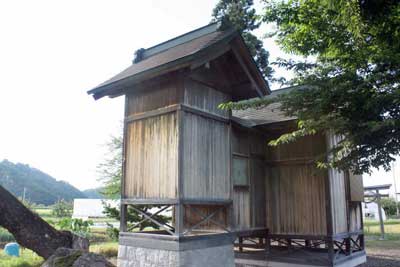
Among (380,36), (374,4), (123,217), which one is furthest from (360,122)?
(123,217)

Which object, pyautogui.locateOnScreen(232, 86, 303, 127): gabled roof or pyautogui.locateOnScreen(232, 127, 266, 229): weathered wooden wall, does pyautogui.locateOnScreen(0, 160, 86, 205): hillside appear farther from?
pyautogui.locateOnScreen(232, 127, 266, 229): weathered wooden wall

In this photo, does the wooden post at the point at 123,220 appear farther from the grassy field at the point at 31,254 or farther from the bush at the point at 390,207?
the bush at the point at 390,207

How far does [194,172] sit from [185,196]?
568 mm

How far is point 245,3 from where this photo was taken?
1772 centimetres

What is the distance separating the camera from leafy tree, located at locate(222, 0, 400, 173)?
5.50 meters

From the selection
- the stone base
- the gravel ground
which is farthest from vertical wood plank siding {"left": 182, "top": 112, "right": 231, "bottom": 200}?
Result: the gravel ground

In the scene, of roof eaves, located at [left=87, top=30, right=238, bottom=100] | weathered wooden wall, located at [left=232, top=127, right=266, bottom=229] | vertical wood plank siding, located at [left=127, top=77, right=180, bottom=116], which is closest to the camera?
roof eaves, located at [left=87, top=30, right=238, bottom=100]

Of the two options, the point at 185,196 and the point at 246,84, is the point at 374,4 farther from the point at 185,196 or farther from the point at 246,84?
the point at 185,196

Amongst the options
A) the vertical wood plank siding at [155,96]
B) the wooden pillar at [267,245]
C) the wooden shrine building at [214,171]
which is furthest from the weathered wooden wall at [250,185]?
the vertical wood plank siding at [155,96]

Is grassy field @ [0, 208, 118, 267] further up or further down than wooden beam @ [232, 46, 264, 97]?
further down

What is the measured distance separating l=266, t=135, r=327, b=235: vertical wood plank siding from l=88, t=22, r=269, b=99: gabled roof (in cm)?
213

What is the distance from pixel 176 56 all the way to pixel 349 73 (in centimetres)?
336

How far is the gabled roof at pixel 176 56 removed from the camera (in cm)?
667

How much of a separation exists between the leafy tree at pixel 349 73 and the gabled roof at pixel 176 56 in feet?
4.04
